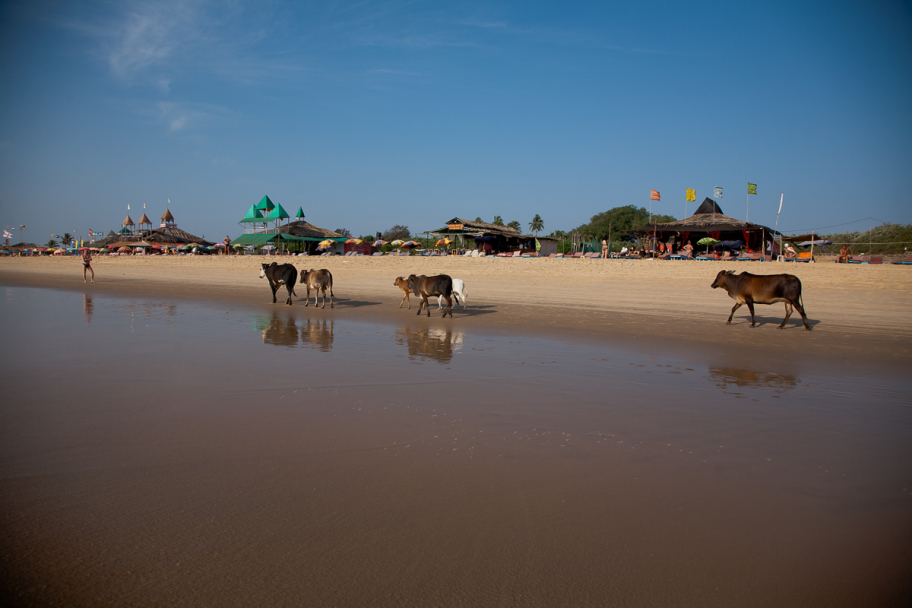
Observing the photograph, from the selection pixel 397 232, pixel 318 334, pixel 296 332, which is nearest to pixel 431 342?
pixel 318 334

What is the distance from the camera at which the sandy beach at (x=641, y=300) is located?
1033 centimetres

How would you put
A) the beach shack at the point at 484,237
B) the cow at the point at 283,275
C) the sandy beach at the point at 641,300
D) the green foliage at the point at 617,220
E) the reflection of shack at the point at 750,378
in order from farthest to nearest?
the green foliage at the point at 617,220, the beach shack at the point at 484,237, the cow at the point at 283,275, the sandy beach at the point at 641,300, the reflection of shack at the point at 750,378

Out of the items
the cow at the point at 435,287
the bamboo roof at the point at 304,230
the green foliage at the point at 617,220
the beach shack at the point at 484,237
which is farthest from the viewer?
the green foliage at the point at 617,220

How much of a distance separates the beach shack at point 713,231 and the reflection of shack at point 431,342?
25.1 m

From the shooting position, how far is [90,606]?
2.43 m

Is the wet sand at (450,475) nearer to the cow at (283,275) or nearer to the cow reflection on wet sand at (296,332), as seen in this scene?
the cow reflection on wet sand at (296,332)

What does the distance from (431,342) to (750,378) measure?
17.5 feet

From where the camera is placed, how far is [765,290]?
40.4 ft

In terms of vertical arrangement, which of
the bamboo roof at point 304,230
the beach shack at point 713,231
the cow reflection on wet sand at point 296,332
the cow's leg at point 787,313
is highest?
the bamboo roof at point 304,230

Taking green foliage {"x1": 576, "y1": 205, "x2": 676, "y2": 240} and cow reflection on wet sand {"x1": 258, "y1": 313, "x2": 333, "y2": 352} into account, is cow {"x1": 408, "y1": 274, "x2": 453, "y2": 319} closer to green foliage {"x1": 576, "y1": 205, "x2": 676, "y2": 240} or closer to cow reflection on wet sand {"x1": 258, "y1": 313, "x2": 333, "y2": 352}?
cow reflection on wet sand {"x1": 258, "y1": 313, "x2": 333, "y2": 352}

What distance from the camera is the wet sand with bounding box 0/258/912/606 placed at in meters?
2.69

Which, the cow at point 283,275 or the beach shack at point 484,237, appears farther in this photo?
the beach shack at point 484,237

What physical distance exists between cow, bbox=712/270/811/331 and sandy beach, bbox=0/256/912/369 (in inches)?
21.1

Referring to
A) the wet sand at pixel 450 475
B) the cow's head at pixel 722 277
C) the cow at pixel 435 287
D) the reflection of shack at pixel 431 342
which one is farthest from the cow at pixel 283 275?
the cow's head at pixel 722 277
